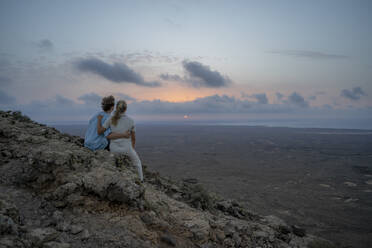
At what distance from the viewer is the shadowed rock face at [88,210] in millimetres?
2770

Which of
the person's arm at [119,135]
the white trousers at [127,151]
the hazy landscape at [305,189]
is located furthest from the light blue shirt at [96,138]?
the hazy landscape at [305,189]

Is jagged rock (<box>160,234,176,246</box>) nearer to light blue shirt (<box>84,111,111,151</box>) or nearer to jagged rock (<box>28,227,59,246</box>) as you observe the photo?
jagged rock (<box>28,227,59,246</box>)

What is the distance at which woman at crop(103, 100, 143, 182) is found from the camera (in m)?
4.70

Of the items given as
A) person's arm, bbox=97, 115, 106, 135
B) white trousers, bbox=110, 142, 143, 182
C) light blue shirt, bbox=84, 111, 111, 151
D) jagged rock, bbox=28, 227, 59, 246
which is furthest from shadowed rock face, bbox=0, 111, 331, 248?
person's arm, bbox=97, 115, 106, 135

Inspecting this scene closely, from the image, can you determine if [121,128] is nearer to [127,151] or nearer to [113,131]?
[113,131]

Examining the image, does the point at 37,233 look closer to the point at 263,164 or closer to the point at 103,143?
the point at 103,143

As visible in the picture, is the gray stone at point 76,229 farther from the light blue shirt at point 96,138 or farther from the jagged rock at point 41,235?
the light blue shirt at point 96,138

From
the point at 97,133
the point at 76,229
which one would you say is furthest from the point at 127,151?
the point at 76,229

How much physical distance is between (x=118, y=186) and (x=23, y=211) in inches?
51.6

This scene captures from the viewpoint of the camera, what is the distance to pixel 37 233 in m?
2.64

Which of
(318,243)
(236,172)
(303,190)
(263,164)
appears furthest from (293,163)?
(318,243)

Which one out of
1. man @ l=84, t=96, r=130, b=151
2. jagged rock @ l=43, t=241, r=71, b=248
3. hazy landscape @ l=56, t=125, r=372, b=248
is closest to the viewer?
jagged rock @ l=43, t=241, r=71, b=248

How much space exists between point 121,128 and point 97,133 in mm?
721

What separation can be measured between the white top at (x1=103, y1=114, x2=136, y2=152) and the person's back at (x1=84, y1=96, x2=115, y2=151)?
0.91ft
